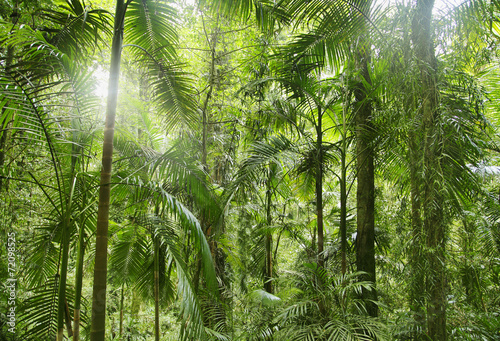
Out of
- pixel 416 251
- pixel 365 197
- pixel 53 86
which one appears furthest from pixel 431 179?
pixel 53 86

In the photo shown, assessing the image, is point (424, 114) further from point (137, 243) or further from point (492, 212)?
point (137, 243)

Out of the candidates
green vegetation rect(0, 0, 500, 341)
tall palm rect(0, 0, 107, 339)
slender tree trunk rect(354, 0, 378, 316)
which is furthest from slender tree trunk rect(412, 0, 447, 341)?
tall palm rect(0, 0, 107, 339)

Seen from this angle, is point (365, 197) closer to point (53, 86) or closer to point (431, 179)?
point (431, 179)

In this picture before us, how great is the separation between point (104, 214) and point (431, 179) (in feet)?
7.75

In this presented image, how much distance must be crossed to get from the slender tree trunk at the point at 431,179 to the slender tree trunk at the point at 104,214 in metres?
2.22

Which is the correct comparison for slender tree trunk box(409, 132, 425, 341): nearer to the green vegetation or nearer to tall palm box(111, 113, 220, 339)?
the green vegetation

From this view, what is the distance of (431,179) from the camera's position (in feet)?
6.75

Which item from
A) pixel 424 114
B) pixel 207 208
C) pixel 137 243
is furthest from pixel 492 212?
pixel 137 243

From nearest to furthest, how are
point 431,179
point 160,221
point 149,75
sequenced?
→ point 431,179 < point 160,221 < point 149,75

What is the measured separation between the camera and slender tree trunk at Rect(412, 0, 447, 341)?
1.98 meters

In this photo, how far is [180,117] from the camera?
130 inches

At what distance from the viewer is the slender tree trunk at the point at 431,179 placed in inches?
77.8

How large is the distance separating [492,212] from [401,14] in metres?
2.83

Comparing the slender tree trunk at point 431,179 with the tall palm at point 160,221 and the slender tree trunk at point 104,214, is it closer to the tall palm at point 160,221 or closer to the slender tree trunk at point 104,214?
the tall palm at point 160,221
